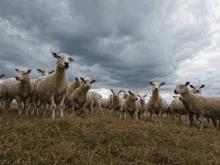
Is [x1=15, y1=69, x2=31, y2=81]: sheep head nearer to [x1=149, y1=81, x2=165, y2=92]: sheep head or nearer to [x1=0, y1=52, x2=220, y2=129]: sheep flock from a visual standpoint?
[x1=0, y1=52, x2=220, y2=129]: sheep flock

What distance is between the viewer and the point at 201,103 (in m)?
9.65

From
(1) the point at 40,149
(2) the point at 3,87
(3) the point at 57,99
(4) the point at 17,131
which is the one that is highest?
(2) the point at 3,87

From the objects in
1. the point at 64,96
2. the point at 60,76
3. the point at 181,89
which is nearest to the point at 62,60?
the point at 60,76

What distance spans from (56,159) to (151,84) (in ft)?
34.5

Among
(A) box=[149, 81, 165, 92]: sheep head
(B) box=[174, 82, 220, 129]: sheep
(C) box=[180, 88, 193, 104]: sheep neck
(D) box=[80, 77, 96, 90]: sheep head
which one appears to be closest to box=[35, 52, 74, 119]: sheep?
(D) box=[80, 77, 96, 90]: sheep head

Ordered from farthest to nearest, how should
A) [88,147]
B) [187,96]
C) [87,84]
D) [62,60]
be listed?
[187,96] → [87,84] → [62,60] → [88,147]

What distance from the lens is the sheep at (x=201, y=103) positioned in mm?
9523

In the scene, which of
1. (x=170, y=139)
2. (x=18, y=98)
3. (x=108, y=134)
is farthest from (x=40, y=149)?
(x=18, y=98)

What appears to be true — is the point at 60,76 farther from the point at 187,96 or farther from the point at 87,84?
the point at 187,96

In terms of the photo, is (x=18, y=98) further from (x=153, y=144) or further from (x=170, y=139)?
(x=170, y=139)

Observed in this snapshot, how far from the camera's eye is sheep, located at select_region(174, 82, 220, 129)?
9523 mm

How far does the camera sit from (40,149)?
3.95 metres

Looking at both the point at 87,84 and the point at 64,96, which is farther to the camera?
the point at 87,84

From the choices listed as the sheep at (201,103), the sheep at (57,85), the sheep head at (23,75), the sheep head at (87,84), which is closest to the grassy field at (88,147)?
the sheep at (57,85)
